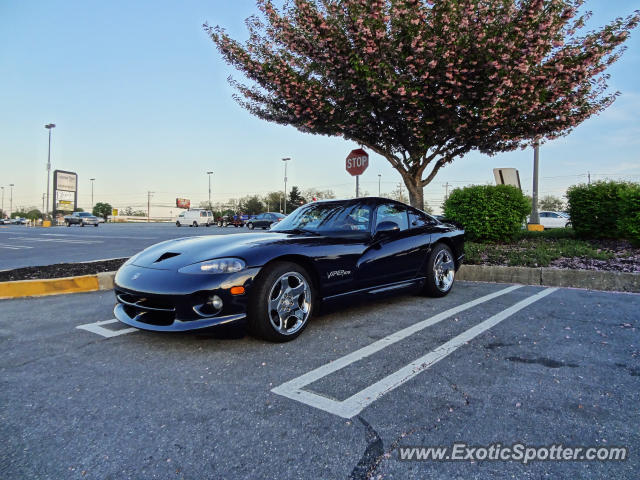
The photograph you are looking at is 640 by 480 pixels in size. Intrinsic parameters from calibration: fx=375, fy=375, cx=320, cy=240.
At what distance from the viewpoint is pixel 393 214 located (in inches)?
168

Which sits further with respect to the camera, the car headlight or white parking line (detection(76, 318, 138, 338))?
white parking line (detection(76, 318, 138, 338))

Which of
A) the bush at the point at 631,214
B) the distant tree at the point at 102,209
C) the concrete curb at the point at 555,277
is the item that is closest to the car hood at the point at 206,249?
the concrete curb at the point at 555,277

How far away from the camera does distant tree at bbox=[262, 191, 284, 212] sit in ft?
235

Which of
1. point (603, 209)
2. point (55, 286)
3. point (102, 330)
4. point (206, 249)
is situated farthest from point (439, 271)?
point (55, 286)

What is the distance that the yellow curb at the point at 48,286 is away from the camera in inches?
192

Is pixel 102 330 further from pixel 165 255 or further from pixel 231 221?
pixel 231 221

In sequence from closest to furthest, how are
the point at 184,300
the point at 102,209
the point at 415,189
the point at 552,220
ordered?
the point at 184,300, the point at 415,189, the point at 552,220, the point at 102,209

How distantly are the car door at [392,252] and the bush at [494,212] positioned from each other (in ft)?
12.4

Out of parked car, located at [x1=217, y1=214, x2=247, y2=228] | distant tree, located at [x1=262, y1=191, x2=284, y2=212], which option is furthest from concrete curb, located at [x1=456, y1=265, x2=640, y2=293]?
distant tree, located at [x1=262, y1=191, x2=284, y2=212]

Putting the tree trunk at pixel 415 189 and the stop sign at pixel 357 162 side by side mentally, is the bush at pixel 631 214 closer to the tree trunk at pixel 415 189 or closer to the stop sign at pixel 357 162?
the tree trunk at pixel 415 189

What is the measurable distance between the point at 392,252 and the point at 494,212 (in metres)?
4.54

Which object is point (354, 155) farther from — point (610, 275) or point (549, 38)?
point (610, 275)

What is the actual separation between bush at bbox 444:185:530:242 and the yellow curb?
269 inches
